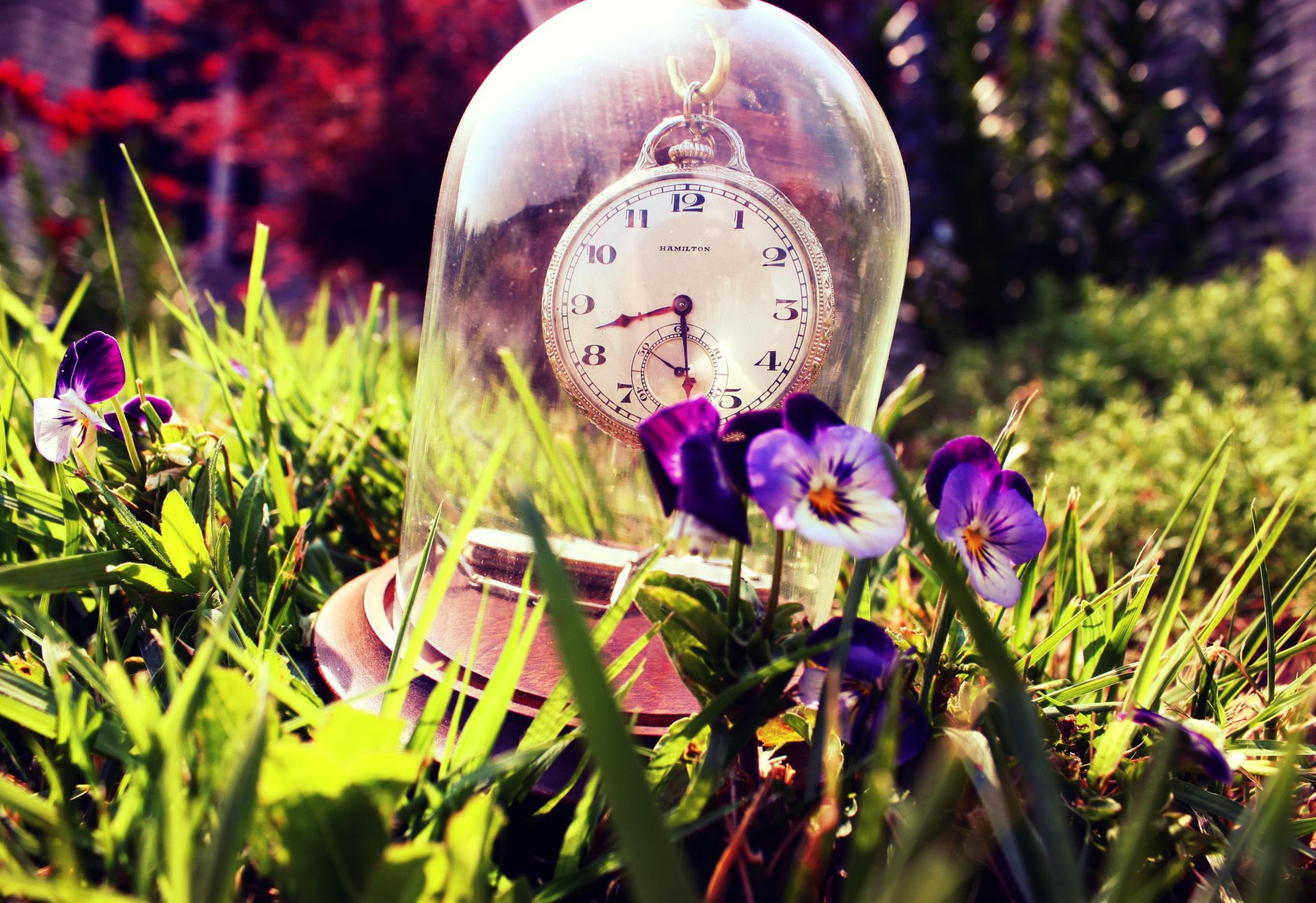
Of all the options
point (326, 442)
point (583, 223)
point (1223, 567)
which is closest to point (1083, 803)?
point (583, 223)

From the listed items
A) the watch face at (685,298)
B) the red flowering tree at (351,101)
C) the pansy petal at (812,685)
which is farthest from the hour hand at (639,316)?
the red flowering tree at (351,101)

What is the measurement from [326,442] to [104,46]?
9.19 m

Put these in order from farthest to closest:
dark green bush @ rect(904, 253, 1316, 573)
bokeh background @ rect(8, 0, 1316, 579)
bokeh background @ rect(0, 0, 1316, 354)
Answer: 1. bokeh background @ rect(0, 0, 1316, 354)
2. bokeh background @ rect(8, 0, 1316, 579)
3. dark green bush @ rect(904, 253, 1316, 573)

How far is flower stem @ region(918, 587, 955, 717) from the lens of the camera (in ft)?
2.77

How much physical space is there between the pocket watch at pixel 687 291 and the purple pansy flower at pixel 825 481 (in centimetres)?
34

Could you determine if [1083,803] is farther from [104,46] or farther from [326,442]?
[104,46]

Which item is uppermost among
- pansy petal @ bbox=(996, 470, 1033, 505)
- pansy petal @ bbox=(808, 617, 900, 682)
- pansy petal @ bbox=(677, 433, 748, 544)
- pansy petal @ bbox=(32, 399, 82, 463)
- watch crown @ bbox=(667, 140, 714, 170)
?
watch crown @ bbox=(667, 140, 714, 170)

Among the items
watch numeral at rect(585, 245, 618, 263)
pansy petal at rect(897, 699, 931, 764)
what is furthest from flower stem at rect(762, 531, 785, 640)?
watch numeral at rect(585, 245, 618, 263)

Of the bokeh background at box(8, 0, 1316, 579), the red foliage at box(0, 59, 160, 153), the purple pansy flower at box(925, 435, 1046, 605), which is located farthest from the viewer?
the red foliage at box(0, 59, 160, 153)

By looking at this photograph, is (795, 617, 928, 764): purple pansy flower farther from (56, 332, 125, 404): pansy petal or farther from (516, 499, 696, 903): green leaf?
(56, 332, 125, 404): pansy petal

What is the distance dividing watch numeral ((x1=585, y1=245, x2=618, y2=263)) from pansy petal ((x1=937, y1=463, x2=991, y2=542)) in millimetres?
503

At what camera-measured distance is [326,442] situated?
1652 mm

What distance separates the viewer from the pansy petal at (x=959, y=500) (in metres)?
0.81

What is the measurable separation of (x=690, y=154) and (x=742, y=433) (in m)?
0.45
